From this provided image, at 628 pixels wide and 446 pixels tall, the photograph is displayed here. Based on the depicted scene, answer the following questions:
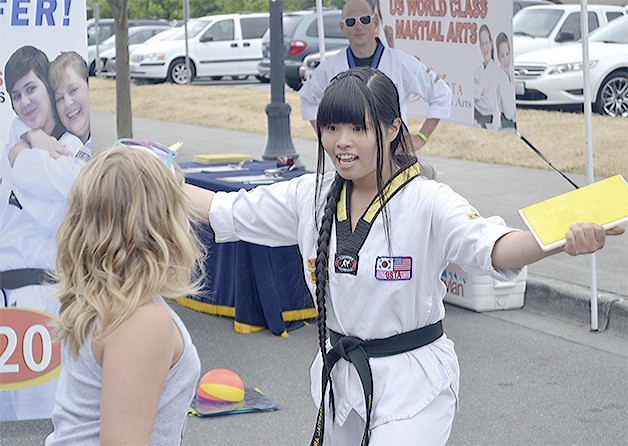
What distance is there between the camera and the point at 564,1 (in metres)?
27.2

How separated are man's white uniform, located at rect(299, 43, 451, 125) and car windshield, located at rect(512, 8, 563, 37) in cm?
1182

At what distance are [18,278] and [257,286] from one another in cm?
198

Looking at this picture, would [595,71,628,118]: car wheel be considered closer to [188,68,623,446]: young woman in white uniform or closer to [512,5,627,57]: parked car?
[512,5,627,57]: parked car

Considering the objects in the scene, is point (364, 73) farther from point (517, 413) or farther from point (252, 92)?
point (252, 92)

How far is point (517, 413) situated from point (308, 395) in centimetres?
109

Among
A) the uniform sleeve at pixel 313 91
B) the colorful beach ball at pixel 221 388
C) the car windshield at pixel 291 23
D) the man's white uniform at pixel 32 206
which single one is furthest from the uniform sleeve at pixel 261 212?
the car windshield at pixel 291 23

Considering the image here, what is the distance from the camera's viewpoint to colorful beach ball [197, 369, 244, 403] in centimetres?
546

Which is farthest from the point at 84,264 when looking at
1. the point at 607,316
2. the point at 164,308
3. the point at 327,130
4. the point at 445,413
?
the point at 607,316

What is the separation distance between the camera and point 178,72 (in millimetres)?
26266


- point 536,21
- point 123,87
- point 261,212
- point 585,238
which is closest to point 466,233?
point 585,238

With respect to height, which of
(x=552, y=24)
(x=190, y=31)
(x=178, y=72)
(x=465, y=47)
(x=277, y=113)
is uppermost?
(x=190, y=31)

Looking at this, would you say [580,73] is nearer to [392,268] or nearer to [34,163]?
[34,163]

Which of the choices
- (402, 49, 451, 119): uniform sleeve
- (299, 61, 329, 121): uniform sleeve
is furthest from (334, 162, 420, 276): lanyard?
(299, 61, 329, 121): uniform sleeve

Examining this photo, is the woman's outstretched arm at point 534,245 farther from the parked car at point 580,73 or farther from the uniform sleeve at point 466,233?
the parked car at point 580,73
